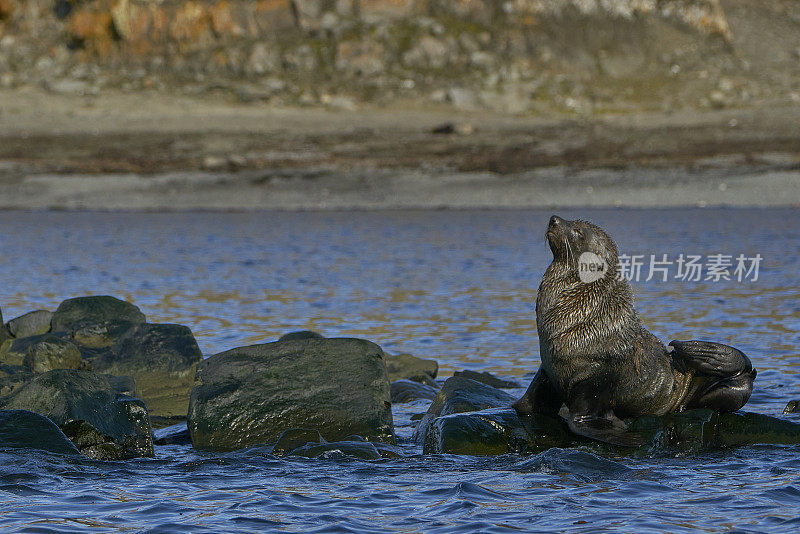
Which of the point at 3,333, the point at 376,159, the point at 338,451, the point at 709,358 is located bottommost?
the point at 338,451

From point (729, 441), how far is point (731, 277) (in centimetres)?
1322

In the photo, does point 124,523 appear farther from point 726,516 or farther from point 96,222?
point 96,222

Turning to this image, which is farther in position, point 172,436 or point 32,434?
point 172,436

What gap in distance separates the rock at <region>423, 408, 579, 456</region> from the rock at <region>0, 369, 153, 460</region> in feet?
→ 7.44

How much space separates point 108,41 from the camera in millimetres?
56469

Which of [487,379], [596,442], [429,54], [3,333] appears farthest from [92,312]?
[429,54]

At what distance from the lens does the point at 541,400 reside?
856 cm

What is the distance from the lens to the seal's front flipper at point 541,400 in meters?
8.54

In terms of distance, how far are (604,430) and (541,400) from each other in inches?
24.5

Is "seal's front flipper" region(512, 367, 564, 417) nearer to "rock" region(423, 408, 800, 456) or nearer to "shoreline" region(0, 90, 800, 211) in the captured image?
"rock" region(423, 408, 800, 456)

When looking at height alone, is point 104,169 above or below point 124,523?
above

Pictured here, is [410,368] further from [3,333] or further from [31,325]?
[3,333]

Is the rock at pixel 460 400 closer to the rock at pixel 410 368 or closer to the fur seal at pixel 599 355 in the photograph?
the fur seal at pixel 599 355

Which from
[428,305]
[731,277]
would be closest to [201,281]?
[428,305]
